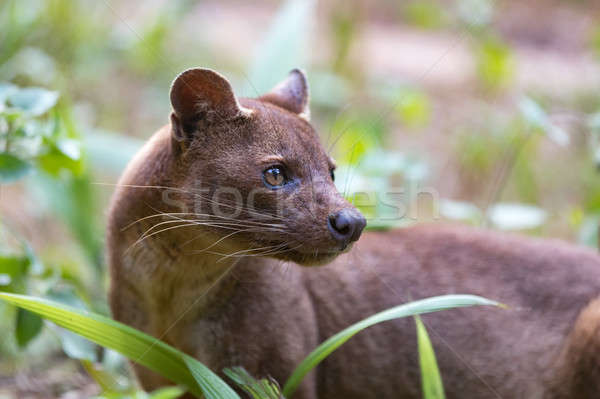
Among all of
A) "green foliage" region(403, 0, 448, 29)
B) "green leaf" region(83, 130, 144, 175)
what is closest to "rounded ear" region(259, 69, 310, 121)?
"green leaf" region(83, 130, 144, 175)

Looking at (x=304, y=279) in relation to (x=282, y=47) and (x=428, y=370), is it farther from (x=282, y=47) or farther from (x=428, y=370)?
(x=282, y=47)

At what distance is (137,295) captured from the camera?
11.5 ft

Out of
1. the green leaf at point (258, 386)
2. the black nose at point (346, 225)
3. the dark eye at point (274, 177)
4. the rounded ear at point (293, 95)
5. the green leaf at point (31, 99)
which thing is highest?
the rounded ear at point (293, 95)

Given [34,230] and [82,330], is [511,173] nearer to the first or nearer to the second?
[34,230]

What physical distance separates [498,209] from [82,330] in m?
3.26

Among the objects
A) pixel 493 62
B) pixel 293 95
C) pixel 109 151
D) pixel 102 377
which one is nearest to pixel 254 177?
pixel 293 95

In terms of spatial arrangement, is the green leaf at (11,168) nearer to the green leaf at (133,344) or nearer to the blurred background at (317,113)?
the blurred background at (317,113)

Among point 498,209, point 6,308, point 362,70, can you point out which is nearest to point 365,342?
point 498,209

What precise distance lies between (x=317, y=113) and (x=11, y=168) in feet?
16.6

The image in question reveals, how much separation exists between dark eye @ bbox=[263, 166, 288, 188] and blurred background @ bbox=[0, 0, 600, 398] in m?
0.57

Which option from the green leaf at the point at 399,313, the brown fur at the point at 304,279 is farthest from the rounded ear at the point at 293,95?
the green leaf at the point at 399,313

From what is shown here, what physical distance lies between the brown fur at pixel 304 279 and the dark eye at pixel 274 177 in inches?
1.4

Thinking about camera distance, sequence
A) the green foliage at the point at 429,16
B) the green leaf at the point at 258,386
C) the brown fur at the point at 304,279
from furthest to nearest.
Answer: the green foliage at the point at 429,16 → the brown fur at the point at 304,279 → the green leaf at the point at 258,386

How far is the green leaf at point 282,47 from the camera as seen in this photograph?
17.5 feet
